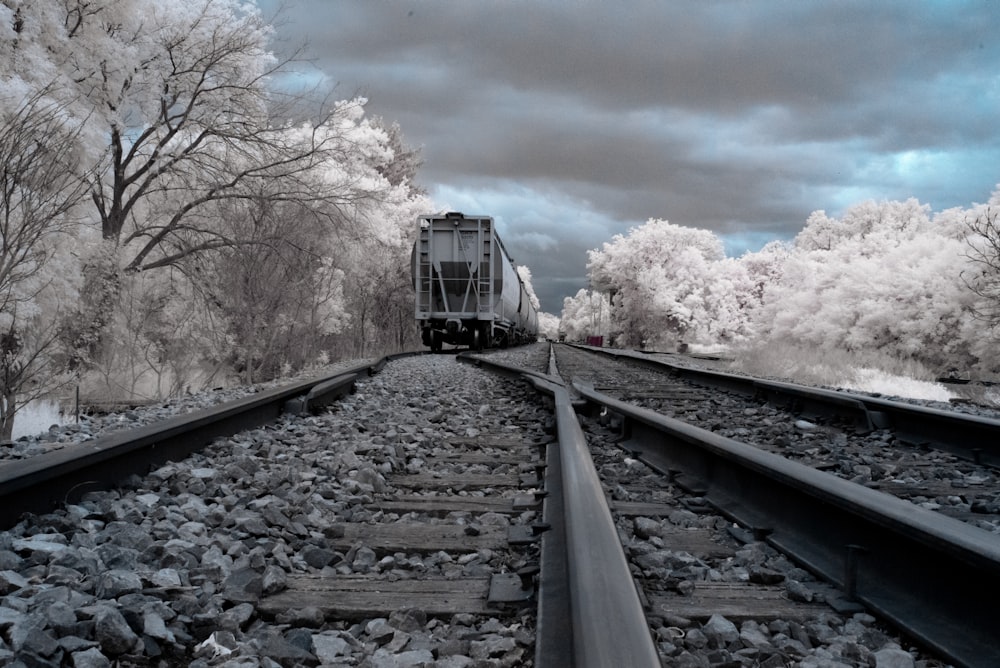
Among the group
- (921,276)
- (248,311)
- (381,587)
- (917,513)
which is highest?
(921,276)

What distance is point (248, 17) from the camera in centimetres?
1569

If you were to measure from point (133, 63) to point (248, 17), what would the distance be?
2.91 meters

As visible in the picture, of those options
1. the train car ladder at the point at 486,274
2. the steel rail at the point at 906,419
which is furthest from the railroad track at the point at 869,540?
the train car ladder at the point at 486,274

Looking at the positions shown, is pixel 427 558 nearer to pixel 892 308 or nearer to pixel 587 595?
pixel 587 595

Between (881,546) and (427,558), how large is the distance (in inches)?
59.8

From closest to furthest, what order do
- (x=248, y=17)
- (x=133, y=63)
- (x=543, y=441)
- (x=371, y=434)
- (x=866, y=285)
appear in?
(x=543, y=441), (x=371, y=434), (x=133, y=63), (x=248, y=17), (x=866, y=285)

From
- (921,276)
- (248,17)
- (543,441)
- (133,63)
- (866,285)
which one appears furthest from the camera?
(866,285)

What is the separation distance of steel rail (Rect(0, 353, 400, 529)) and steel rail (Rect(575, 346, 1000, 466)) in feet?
15.9

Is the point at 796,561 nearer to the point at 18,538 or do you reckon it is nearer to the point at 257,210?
the point at 18,538

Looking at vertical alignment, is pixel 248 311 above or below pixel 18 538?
above

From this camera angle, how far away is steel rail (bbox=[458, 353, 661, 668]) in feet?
4.26


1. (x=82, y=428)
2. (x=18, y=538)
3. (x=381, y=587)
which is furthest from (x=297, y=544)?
(x=82, y=428)

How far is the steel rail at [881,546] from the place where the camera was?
175 cm

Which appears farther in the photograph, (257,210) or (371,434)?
(257,210)
